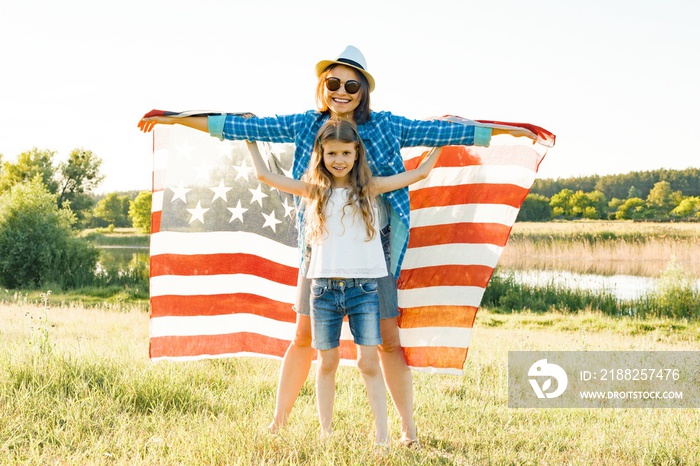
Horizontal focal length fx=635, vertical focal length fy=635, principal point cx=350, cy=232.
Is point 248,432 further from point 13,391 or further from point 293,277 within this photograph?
point 13,391

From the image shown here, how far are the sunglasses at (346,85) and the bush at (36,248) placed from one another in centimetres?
1884

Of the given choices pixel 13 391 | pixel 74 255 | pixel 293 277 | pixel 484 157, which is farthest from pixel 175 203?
pixel 74 255

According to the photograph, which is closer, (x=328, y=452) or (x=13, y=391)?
(x=328, y=452)

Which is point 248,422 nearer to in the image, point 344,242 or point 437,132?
point 344,242

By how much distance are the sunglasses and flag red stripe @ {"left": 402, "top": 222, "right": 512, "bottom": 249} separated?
1.43m

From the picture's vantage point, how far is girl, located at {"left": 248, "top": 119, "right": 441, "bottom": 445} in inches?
135

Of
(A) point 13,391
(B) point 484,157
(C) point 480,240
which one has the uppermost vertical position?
(B) point 484,157

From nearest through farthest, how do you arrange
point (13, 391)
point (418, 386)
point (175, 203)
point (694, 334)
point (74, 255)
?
point (13, 391)
point (175, 203)
point (418, 386)
point (694, 334)
point (74, 255)

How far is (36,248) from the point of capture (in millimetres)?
20875

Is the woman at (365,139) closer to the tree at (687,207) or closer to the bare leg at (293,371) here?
the bare leg at (293,371)

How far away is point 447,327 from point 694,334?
7383 millimetres

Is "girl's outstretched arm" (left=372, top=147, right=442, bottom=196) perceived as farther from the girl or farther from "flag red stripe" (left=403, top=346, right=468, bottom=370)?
"flag red stripe" (left=403, top=346, right=468, bottom=370)

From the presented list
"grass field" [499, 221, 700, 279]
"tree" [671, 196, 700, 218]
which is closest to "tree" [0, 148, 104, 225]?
"grass field" [499, 221, 700, 279]

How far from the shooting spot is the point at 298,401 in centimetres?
459
